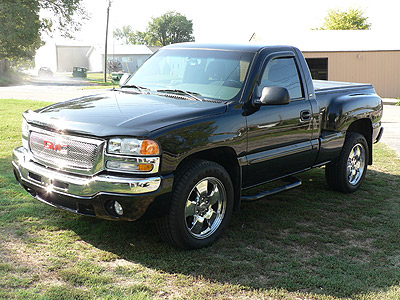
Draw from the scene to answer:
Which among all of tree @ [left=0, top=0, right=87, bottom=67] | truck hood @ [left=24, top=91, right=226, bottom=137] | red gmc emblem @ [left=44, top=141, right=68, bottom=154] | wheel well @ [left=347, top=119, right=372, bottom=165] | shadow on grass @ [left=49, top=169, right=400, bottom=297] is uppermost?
tree @ [left=0, top=0, right=87, bottom=67]

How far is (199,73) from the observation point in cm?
527

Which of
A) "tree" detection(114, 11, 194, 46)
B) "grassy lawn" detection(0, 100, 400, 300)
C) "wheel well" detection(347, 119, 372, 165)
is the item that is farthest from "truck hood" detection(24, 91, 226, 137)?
"tree" detection(114, 11, 194, 46)

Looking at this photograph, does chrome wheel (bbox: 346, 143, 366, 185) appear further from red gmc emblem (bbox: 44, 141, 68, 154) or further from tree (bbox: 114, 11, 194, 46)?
tree (bbox: 114, 11, 194, 46)

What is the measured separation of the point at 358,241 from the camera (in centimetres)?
491

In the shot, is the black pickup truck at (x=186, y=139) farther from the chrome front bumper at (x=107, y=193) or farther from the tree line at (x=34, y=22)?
the tree line at (x=34, y=22)

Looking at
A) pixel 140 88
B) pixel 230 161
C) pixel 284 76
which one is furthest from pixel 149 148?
pixel 284 76

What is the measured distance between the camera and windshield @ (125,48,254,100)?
16.5 feet

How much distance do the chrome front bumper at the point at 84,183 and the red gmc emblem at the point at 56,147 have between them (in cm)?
19

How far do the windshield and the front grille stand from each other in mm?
1382

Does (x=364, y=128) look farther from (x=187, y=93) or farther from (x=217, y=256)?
(x=217, y=256)

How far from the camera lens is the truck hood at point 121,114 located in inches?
160

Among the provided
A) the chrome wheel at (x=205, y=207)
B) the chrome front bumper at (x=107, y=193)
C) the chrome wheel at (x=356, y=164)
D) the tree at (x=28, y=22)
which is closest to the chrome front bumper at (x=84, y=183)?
the chrome front bumper at (x=107, y=193)

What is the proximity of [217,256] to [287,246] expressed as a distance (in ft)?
2.43

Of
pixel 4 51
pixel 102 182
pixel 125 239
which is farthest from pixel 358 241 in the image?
pixel 4 51
